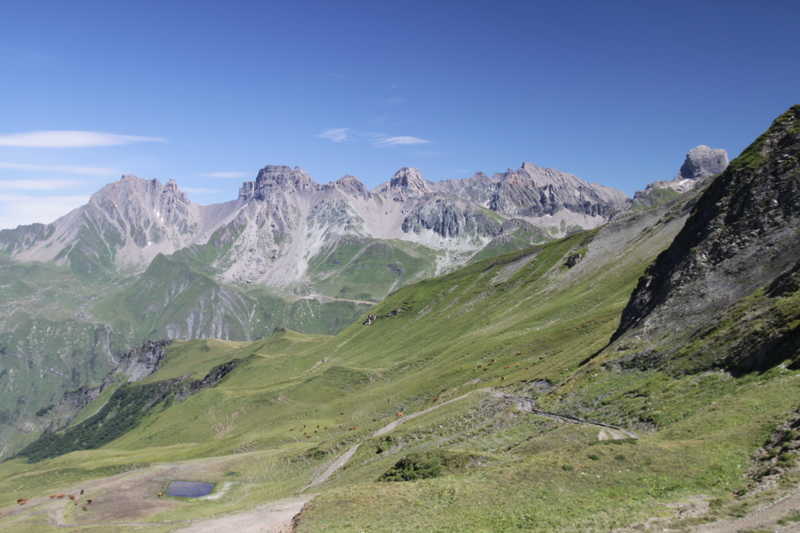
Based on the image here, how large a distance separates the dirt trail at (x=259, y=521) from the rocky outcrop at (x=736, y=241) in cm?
4852

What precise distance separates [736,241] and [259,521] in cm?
6523

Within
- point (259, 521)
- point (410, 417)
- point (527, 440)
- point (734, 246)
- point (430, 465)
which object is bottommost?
point (410, 417)

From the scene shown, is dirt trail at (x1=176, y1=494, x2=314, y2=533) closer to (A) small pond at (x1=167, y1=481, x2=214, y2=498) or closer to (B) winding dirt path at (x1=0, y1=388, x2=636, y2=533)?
(B) winding dirt path at (x1=0, y1=388, x2=636, y2=533)

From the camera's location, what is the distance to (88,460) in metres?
165

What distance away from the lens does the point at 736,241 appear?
2872 inches

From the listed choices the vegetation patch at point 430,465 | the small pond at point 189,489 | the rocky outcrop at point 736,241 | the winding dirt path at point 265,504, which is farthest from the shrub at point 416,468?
the small pond at point 189,489

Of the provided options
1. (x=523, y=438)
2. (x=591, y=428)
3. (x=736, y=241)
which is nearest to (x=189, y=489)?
(x=523, y=438)

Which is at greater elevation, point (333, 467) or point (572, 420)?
point (572, 420)

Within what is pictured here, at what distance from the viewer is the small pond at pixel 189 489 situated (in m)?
79.8

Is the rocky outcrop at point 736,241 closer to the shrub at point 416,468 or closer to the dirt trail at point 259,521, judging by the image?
the shrub at point 416,468

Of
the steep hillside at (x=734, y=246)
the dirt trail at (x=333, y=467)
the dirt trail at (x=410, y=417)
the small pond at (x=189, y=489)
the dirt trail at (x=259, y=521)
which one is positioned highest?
the steep hillside at (x=734, y=246)

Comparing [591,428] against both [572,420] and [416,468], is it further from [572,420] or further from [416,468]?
[416,468]

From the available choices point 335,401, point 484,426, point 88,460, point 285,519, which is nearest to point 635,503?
point 285,519

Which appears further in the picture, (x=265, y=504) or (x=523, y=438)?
(x=523, y=438)
